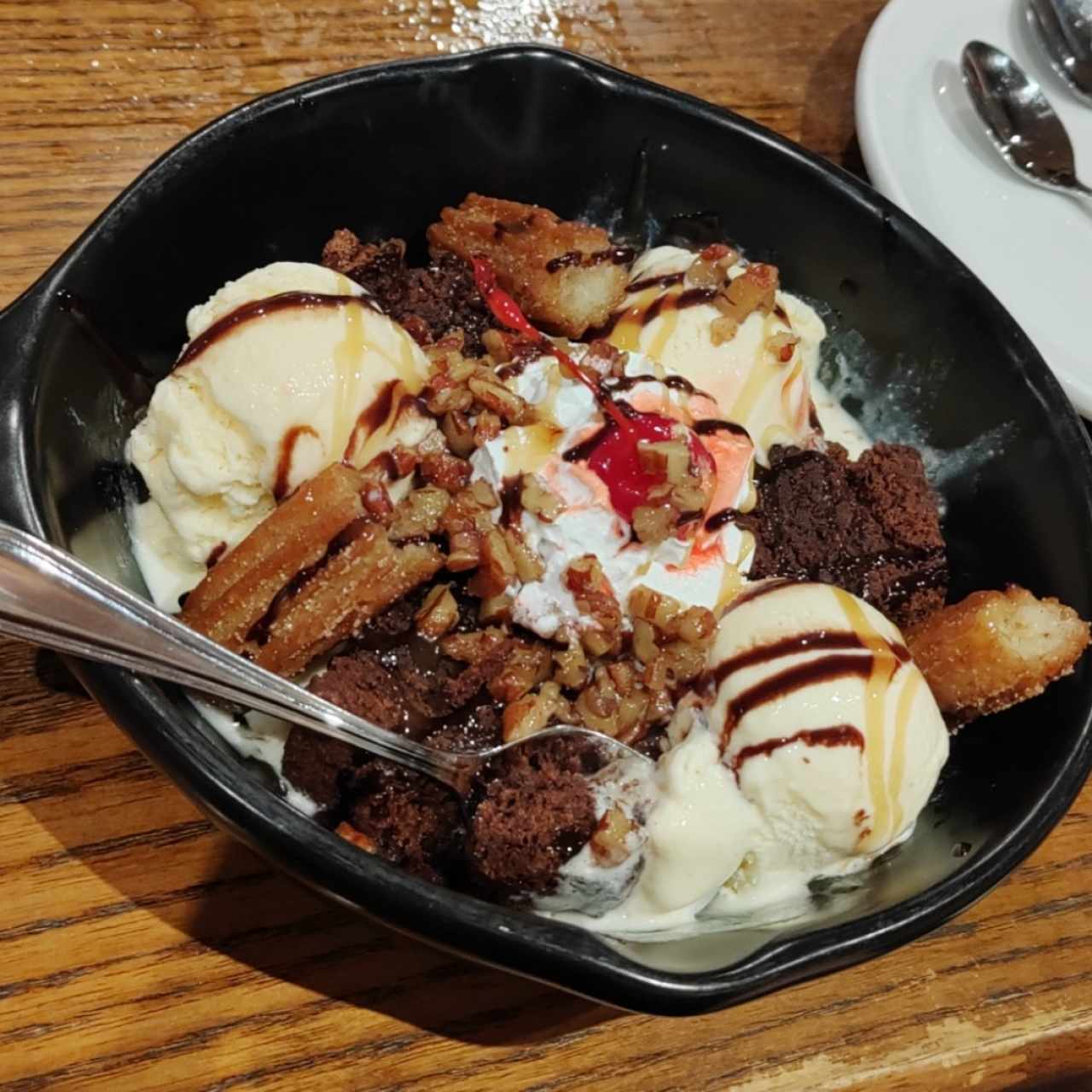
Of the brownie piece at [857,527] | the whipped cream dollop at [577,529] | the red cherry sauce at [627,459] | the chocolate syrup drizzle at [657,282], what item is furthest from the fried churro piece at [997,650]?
the chocolate syrup drizzle at [657,282]

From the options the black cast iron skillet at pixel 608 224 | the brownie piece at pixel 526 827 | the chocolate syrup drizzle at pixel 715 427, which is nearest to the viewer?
the black cast iron skillet at pixel 608 224

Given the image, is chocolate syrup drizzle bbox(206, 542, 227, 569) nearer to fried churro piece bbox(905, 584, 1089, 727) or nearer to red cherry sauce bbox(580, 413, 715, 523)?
red cherry sauce bbox(580, 413, 715, 523)

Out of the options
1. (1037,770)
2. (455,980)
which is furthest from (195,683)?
(1037,770)

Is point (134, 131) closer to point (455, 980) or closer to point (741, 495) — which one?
point (741, 495)

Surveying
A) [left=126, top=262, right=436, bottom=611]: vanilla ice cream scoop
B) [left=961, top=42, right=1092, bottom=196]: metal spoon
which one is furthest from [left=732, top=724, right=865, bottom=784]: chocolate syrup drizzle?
[left=961, top=42, right=1092, bottom=196]: metal spoon

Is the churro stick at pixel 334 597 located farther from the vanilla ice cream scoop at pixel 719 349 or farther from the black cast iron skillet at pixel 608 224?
the vanilla ice cream scoop at pixel 719 349

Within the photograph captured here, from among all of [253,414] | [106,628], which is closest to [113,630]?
[106,628]
